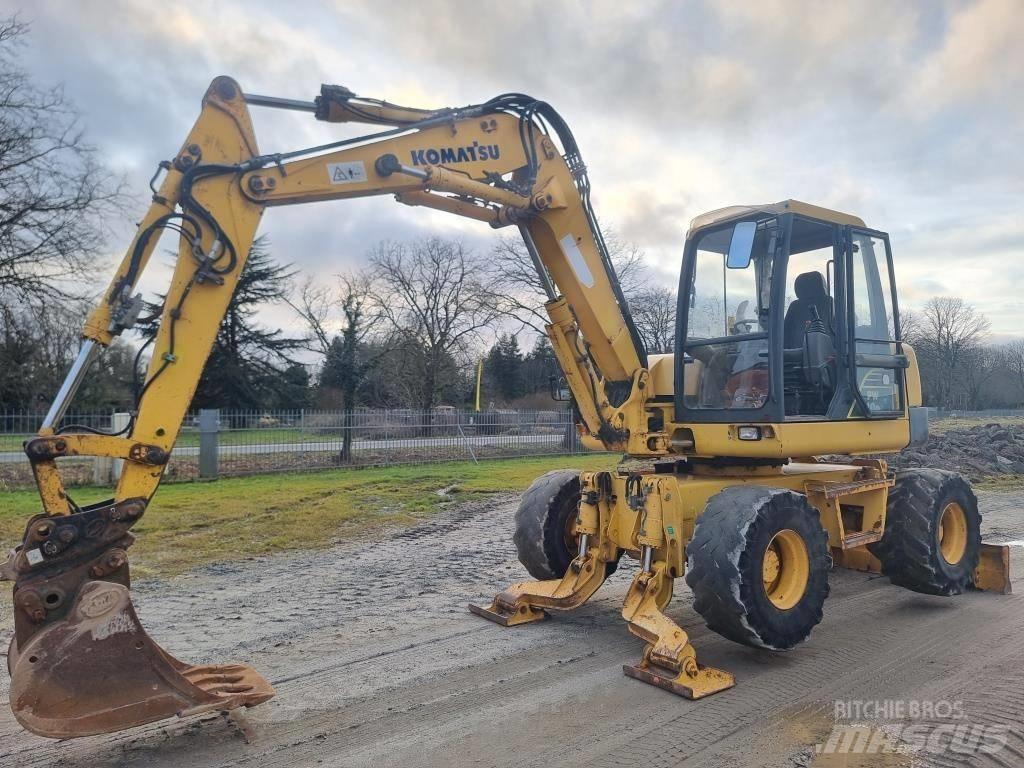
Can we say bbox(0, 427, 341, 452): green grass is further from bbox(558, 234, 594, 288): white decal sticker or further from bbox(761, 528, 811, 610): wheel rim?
bbox(761, 528, 811, 610): wheel rim

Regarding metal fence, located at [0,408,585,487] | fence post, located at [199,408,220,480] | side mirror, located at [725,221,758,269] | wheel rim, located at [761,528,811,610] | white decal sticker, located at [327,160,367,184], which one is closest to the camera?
white decal sticker, located at [327,160,367,184]

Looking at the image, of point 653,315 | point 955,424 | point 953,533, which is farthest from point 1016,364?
point 953,533

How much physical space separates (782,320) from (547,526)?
2.55m

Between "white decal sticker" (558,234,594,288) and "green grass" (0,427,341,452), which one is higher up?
"white decal sticker" (558,234,594,288)

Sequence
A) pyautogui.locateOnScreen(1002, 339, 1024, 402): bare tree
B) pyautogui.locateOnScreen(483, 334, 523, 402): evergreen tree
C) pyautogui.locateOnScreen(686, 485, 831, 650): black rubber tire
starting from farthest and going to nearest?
1. pyautogui.locateOnScreen(1002, 339, 1024, 402): bare tree
2. pyautogui.locateOnScreen(483, 334, 523, 402): evergreen tree
3. pyautogui.locateOnScreen(686, 485, 831, 650): black rubber tire

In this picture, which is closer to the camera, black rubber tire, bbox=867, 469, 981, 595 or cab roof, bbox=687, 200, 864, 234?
cab roof, bbox=687, 200, 864, 234

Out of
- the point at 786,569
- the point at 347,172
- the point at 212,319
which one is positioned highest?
the point at 347,172

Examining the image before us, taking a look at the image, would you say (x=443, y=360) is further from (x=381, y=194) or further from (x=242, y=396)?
(x=381, y=194)

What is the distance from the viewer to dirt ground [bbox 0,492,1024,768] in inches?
144

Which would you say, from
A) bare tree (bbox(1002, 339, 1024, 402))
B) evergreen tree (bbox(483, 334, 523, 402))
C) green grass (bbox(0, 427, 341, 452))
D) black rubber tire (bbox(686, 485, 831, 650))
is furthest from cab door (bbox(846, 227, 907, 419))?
bare tree (bbox(1002, 339, 1024, 402))

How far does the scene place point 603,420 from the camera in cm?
605

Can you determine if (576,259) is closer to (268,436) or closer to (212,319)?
(212,319)

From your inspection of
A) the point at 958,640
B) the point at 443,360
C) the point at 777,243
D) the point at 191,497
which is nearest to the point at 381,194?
the point at 777,243

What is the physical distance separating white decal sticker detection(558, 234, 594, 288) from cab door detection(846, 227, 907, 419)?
2.14m
